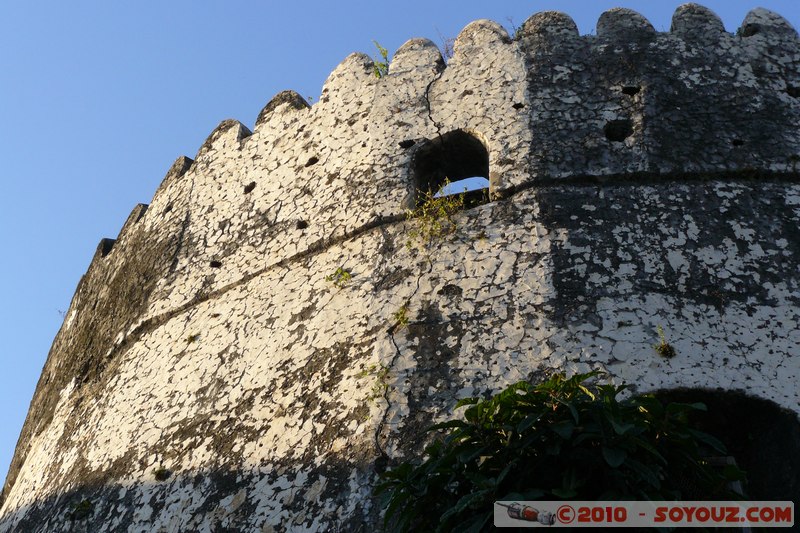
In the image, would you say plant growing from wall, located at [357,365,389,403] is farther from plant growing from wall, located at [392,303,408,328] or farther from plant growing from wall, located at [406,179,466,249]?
plant growing from wall, located at [406,179,466,249]

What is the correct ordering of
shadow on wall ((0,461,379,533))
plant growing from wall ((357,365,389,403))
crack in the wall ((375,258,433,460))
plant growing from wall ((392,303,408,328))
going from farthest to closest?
plant growing from wall ((392,303,408,328)), plant growing from wall ((357,365,389,403)), crack in the wall ((375,258,433,460)), shadow on wall ((0,461,379,533))

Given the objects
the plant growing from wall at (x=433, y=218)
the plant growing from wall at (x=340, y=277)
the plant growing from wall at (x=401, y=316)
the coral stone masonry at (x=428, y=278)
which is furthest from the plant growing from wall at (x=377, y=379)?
the plant growing from wall at (x=433, y=218)

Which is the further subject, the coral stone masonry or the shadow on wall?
the coral stone masonry

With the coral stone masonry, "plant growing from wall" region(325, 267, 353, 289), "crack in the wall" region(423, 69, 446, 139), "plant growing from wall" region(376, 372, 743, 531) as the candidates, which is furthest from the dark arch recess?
"crack in the wall" region(423, 69, 446, 139)

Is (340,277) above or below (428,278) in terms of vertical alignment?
above

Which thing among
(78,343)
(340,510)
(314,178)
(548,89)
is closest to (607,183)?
(548,89)

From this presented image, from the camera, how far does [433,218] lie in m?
6.22

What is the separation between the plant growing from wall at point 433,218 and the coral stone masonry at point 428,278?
2.1 inches

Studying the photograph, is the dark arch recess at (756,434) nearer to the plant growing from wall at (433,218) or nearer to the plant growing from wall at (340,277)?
the plant growing from wall at (433,218)

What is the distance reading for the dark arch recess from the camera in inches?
194

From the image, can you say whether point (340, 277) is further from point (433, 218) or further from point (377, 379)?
point (377, 379)

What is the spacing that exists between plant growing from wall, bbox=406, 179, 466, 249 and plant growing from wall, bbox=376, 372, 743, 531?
1.83 meters

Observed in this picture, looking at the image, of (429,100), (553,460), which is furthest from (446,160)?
(553,460)

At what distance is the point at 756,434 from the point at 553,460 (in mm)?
1595
